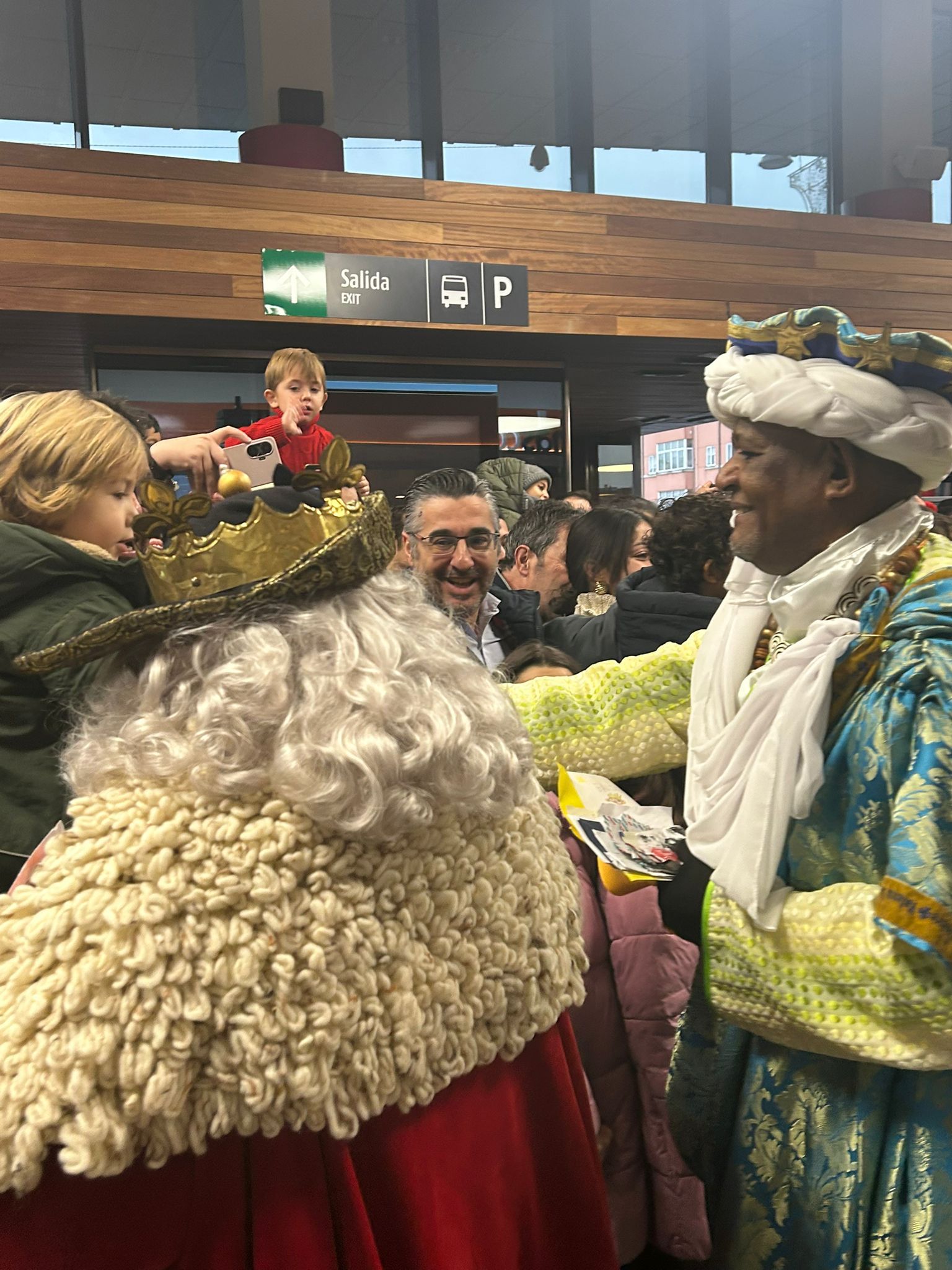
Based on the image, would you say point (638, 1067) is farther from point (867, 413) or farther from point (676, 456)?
point (676, 456)

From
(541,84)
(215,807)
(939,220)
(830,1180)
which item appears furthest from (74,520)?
(939,220)

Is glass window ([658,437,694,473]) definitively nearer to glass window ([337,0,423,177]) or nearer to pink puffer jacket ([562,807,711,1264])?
glass window ([337,0,423,177])

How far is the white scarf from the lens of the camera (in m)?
1.18

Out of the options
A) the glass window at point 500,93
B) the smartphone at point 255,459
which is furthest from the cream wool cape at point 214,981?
the glass window at point 500,93

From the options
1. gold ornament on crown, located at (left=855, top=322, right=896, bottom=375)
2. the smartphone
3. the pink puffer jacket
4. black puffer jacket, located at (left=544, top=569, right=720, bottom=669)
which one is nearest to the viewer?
gold ornament on crown, located at (left=855, top=322, right=896, bottom=375)

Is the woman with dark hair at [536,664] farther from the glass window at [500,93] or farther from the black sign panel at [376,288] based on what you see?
the glass window at [500,93]

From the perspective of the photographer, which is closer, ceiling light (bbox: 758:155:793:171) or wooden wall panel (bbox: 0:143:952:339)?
wooden wall panel (bbox: 0:143:952:339)

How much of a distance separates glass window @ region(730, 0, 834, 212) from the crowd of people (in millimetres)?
7165

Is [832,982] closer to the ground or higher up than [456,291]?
closer to the ground

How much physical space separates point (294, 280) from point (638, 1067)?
186 inches

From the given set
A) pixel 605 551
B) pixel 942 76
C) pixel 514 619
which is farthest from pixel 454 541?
pixel 942 76

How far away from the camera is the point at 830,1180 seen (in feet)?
3.87

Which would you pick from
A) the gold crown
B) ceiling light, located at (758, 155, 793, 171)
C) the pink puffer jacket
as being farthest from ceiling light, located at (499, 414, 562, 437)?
the gold crown

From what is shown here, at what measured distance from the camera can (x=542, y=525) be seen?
12.6 ft
